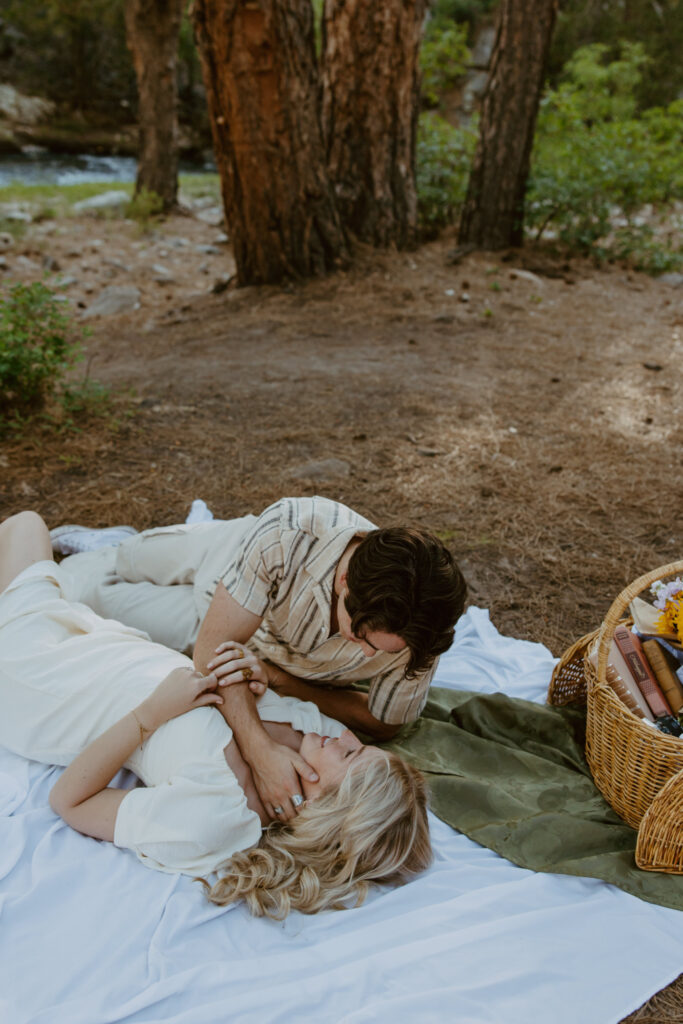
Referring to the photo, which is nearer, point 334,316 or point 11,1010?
point 11,1010

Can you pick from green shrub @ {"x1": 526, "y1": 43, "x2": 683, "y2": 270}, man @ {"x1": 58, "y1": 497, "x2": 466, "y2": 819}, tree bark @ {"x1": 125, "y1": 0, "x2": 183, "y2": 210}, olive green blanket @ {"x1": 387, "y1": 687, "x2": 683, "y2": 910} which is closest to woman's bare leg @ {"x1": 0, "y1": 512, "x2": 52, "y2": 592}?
man @ {"x1": 58, "y1": 497, "x2": 466, "y2": 819}

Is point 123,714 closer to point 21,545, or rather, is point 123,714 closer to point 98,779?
point 98,779

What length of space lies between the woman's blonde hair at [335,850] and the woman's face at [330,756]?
0.11 feet

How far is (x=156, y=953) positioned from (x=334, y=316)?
211 inches

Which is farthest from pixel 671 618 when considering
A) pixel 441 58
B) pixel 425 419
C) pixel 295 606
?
pixel 441 58

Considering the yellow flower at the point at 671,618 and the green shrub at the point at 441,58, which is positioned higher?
the green shrub at the point at 441,58

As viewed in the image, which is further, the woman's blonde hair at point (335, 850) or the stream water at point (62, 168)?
the stream water at point (62, 168)

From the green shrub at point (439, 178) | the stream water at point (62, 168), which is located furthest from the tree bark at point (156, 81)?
the stream water at point (62, 168)

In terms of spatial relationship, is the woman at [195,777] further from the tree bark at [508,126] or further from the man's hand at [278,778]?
the tree bark at [508,126]

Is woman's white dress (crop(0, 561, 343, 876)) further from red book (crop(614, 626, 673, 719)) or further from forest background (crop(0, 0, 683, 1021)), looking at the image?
A: forest background (crop(0, 0, 683, 1021))

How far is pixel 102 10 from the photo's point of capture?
19.6 metres

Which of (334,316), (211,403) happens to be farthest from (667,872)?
(334,316)

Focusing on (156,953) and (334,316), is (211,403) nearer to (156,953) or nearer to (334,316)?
(334,316)

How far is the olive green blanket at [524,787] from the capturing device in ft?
6.78
